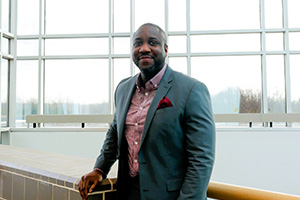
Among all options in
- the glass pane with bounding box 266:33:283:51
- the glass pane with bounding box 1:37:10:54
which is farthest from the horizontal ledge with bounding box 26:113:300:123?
the glass pane with bounding box 1:37:10:54

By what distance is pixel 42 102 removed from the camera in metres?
9.22

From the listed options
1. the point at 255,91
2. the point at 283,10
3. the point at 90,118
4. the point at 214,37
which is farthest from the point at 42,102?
the point at 283,10

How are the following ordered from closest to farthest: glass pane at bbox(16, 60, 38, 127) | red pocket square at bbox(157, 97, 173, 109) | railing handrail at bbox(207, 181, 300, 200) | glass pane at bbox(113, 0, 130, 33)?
railing handrail at bbox(207, 181, 300, 200), red pocket square at bbox(157, 97, 173, 109), glass pane at bbox(113, 0, 130, 33), glass pane at bbox(16, 60, 38, 127)

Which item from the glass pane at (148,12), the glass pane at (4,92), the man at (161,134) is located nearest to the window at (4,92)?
the glass pane at (4,92)

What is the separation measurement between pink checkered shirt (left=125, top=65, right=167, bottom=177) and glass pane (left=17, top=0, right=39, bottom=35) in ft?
28.8

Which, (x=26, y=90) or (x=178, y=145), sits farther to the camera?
(x=26, y=90)

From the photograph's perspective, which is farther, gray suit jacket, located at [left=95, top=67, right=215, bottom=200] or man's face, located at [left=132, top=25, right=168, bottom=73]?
man's face, located at [left=132, top=25, right=168, bottom=73]

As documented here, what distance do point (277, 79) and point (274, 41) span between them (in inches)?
41.5

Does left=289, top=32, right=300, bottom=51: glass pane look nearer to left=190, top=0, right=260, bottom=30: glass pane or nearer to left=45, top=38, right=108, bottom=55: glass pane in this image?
left=190, top=0, right=260, bottom=30: glass pane

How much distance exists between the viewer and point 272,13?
8.59m

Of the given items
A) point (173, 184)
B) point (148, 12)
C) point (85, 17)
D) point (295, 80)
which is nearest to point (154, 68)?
point (173, 184)

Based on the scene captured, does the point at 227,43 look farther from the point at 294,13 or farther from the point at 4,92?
the point at 4,92

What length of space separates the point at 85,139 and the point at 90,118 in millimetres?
629

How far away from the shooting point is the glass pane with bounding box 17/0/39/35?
9266 millimetres
